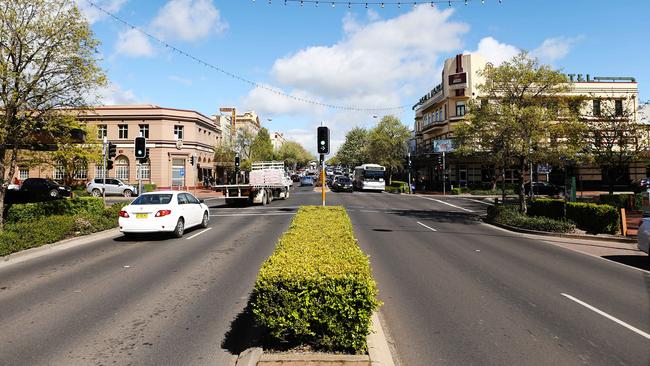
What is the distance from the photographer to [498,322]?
5.69 metres

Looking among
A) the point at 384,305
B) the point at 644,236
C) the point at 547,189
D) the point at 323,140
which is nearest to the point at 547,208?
the point at 644,236

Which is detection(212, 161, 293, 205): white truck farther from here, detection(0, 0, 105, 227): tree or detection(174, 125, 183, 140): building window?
detection(174, 125, 183, 140): building window

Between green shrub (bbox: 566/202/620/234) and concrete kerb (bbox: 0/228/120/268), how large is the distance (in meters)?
17.8

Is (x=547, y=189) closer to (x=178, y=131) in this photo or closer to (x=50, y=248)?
(x=178, y=131)

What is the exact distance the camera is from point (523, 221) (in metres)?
16.6

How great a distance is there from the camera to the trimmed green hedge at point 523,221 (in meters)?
15.4

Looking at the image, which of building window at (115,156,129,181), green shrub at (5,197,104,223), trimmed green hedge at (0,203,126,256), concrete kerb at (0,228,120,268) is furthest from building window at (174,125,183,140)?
concrete kerb at (0,228,120,268)

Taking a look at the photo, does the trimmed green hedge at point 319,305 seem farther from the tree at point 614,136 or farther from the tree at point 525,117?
the tree at point 614,136

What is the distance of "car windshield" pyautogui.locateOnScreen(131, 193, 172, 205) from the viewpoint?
13.0 metres

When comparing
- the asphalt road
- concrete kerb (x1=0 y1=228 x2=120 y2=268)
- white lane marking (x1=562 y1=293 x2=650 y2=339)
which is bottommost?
white lane marking (x1=562 y1=293 x2=650 y2=339)

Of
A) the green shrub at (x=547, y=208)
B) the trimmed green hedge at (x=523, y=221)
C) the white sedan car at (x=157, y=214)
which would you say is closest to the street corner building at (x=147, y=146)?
the white sedan car at (x=157, y=214)

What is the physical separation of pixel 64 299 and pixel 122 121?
42.9 m

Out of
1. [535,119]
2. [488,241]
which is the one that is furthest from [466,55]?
[488,241]

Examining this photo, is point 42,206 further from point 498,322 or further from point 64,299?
point 498,322
